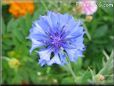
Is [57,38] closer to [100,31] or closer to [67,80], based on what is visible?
[67,80]

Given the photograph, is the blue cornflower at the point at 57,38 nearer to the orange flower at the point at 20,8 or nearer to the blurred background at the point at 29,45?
the blurred background at the point at 29,45

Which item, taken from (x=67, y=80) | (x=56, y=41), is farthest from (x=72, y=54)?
(x=67, y=80)

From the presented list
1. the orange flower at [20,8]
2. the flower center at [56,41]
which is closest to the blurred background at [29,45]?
the orange flower at [20,8]

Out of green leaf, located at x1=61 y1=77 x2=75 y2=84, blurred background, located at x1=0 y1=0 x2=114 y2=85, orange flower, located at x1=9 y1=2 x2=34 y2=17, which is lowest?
green leaf, located at x1=61 y1=77 x2=75 y2=84

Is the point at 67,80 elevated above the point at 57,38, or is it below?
below

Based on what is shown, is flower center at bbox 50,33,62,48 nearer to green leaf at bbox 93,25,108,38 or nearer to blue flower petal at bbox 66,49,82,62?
blue flower petal at bbox 66,49,82,62

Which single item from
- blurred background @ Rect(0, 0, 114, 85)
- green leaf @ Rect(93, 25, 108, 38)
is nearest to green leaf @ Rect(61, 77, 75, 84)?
blurred background @ Rect(0, 0, 114, 85)

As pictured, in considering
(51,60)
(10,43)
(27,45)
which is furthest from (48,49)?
(10,43)
